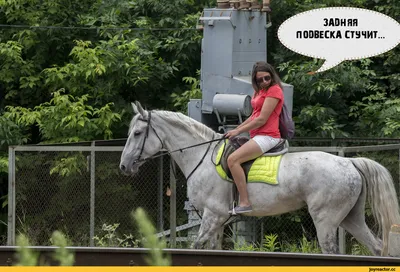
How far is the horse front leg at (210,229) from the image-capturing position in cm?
898

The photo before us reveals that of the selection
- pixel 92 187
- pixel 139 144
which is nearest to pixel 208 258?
A: pixel 139 144

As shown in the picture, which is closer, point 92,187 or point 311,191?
point 311,191

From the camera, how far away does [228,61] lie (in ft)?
36.5

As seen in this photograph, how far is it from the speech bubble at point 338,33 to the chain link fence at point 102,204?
10.7ft

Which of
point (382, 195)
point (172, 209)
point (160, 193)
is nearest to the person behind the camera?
point (382, 195)

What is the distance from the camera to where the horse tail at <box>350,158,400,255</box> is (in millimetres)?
8539

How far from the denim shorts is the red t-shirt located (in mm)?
42

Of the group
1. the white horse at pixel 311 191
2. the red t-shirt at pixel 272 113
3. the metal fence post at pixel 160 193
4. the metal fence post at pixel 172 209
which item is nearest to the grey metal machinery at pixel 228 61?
the metal fence post at pixel 172 209

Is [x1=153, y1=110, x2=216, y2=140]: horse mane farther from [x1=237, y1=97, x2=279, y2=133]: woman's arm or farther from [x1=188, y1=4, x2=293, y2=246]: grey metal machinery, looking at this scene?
[x1=188, y1=4, x2=293, y2=246]: grey metal machinery

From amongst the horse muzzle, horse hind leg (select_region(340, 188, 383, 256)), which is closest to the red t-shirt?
horse hind leg (select_region(340, 188, 383, 256))

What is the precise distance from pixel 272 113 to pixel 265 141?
30 cm

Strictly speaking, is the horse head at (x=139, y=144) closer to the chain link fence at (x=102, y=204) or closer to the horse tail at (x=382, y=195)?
the chain link fence at (x=102, y=204)

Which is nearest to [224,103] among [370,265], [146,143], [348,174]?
[146,143]

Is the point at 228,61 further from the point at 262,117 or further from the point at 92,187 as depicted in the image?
the point at 262,117
